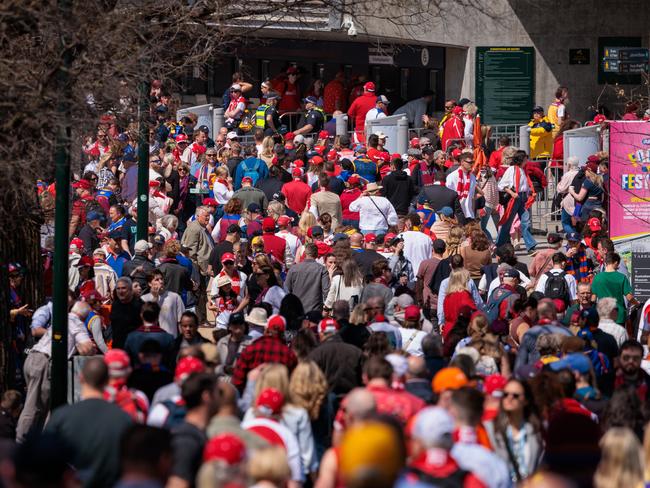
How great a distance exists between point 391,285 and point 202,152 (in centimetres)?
906

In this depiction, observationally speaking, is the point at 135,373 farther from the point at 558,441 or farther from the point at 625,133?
the point at 625,133

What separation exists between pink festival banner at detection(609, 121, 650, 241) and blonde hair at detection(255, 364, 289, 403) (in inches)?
399

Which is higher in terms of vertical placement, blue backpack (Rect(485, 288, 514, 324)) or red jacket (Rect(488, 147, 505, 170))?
red jacket (Rect(488, 147, 505, 170))

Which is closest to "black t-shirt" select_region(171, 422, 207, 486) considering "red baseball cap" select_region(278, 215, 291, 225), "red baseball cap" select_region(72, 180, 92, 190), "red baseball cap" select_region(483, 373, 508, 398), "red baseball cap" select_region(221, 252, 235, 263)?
"red baseball cap" select_region(483, 373, 508, 398)

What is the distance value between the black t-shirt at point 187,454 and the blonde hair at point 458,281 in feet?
24.4

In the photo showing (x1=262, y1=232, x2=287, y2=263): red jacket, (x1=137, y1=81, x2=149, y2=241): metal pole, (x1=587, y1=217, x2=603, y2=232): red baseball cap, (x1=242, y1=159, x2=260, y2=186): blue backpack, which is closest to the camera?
(x1=137, y1=81, x2=149, y2=241): metal pole

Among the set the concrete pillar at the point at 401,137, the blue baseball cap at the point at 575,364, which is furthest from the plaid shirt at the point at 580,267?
the concrete pillar at the point at 401,137

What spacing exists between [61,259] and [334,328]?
258 cm

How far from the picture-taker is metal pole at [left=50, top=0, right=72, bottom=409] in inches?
476

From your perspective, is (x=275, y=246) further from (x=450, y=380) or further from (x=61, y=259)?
(x=450, y=380)

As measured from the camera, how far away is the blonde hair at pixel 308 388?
11.0 metres

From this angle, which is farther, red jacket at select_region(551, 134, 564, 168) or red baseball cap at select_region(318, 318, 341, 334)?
red jacket at select_region(551, 134, 564, 168)

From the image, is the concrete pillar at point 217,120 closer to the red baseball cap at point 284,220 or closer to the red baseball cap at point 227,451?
the red baseball cap at point 284,220

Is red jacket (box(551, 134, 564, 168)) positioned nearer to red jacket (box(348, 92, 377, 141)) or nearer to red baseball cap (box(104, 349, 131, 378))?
red jacket (box(348, 92, 377, 141))
